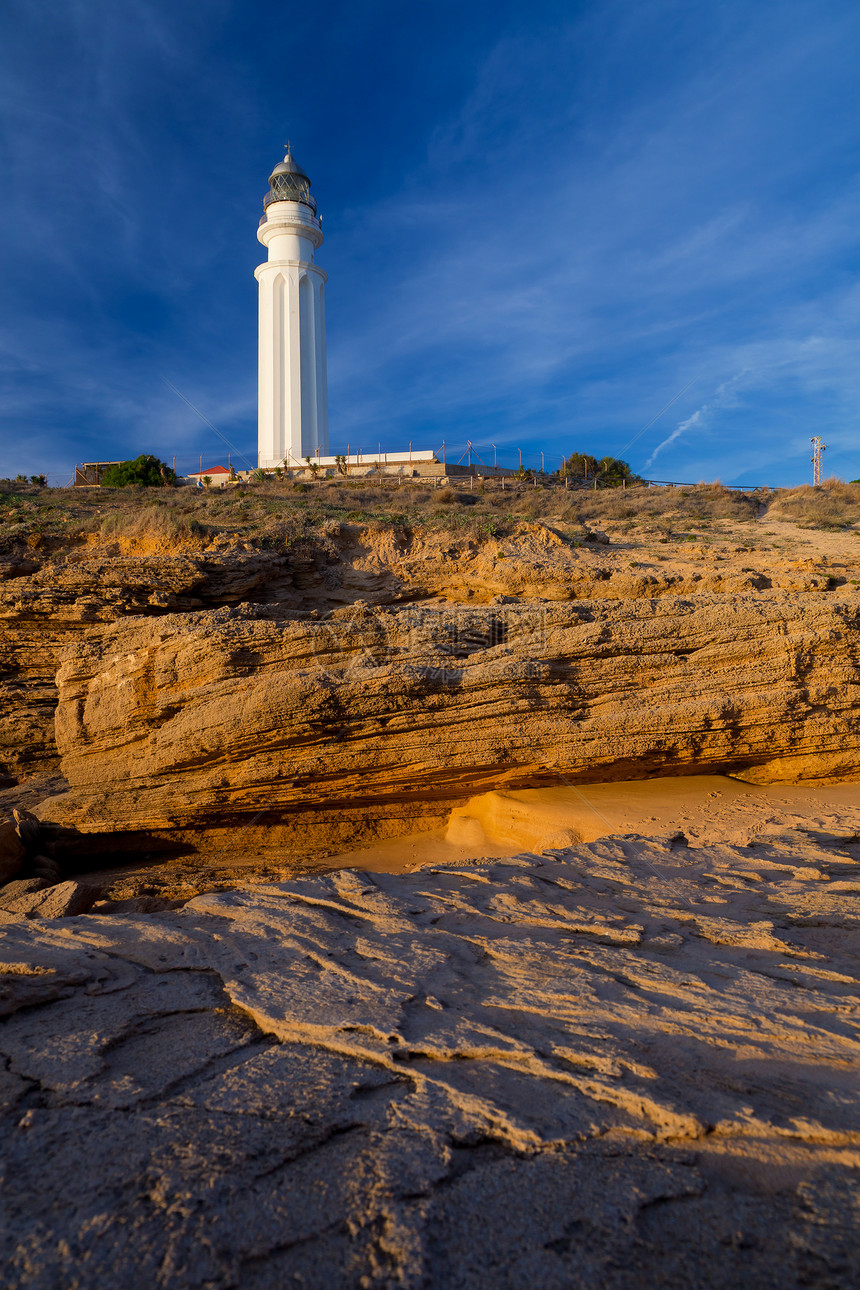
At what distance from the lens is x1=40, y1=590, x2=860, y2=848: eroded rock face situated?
26.9 ft

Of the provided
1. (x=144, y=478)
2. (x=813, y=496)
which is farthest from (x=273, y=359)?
(x=813, y=496)

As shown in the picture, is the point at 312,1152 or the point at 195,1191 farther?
the point at 312,1152

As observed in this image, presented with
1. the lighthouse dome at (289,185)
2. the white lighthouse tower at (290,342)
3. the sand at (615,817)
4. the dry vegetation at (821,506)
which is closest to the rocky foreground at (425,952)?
the sand at (615,817)

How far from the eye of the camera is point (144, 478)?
1277 inches

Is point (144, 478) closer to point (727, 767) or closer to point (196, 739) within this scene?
point (196, 739)

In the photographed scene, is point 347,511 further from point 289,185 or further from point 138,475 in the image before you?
point 289,185

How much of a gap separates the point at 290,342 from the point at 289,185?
13047 mm

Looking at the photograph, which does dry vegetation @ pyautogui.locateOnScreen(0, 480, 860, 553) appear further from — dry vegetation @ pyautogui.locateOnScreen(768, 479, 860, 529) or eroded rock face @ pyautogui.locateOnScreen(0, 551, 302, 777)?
eroded rock face @ pyautogui.locateOnScreen(0, 551, 302, 777)

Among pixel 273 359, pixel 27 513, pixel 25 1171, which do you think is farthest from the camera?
pixel 273 359

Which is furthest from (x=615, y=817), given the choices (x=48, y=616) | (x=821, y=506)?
(x=821, y=506)

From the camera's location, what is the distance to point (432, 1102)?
7.88ft

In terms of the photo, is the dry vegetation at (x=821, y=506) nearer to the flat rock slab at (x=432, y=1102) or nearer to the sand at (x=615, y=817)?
the sand at (x=615, y=817)

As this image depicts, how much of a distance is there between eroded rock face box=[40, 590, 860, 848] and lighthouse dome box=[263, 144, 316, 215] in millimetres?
46973

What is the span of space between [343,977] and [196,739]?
5.72 metres
